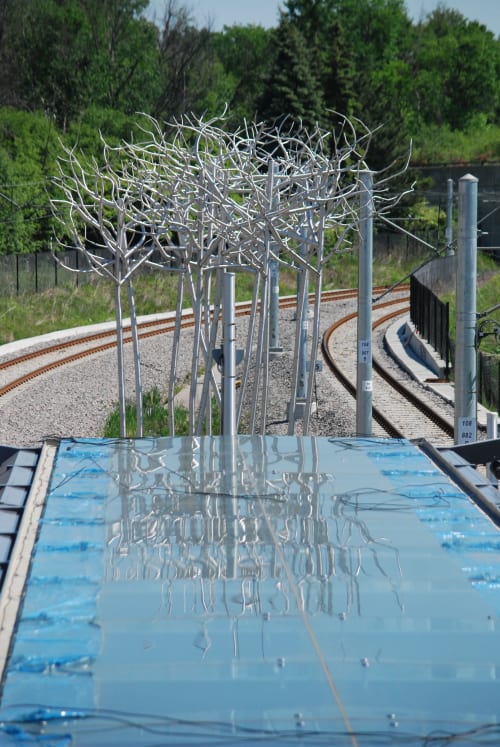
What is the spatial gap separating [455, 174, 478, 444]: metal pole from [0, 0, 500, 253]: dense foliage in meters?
32.3

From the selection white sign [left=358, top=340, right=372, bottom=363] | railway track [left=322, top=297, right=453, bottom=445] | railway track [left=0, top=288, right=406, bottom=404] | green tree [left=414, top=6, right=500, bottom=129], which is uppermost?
green tree [left=414, top=6, right=500, bottom=129]

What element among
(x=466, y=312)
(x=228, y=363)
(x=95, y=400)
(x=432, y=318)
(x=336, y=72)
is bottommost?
(x=95, y=400)

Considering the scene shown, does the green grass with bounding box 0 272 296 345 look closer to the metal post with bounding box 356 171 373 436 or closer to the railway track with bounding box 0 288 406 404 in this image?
the railway track with bounding box 0 288 406 404

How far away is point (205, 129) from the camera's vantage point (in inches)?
556

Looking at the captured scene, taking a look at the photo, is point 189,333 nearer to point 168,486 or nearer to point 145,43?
point 168,486

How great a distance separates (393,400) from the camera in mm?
23828

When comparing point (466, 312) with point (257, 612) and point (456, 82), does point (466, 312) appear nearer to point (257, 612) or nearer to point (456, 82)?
point (257, 612)

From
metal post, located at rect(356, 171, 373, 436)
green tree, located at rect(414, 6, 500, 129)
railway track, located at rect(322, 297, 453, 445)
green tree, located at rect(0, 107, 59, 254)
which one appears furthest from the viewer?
green tree, located at rect(414, 6, 500, 129)

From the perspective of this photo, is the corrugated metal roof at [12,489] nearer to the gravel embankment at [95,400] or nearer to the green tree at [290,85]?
the gravel embankment at [95,400]

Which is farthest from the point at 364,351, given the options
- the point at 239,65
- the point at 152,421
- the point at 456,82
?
the point at 456,82

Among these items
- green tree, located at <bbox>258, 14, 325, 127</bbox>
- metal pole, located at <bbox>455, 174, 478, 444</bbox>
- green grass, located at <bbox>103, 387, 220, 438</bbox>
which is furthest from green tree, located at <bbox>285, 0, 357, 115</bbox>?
metal pole, located at <bbox>455, 174, 478, 444</bbox>

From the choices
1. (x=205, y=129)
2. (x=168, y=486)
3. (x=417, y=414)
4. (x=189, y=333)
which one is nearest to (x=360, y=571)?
(x=168, y=486)

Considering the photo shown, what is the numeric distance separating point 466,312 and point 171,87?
213 ft

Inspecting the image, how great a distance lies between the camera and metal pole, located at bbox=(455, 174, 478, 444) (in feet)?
45.1
